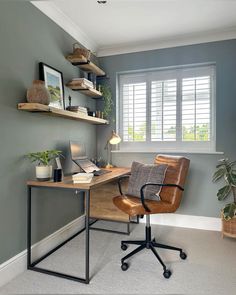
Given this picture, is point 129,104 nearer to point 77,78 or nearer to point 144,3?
point 77,78

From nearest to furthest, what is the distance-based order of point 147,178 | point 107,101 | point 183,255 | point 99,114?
1. point 183,255
2. point 147,178
3. point 99,114
4. point 107,101

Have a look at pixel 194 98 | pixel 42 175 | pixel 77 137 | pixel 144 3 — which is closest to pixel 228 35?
pixel 194 98

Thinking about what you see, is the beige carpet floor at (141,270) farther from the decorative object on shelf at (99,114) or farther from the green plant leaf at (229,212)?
the decorative object on shelf at (99,114)

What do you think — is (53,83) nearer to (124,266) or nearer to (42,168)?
(42,168)

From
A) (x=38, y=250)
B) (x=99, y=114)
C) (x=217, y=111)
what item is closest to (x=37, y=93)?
(x=99, y=114)

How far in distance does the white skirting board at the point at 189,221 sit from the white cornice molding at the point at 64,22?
8.46 feet

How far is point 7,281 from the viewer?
1854 millimetres

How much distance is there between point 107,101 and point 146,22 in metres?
1.15

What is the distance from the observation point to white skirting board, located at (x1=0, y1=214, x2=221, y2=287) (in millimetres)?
1891

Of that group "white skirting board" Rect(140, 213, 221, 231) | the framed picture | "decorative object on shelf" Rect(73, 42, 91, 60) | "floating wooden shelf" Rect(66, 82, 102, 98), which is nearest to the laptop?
the framed picture

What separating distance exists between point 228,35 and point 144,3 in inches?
49.3

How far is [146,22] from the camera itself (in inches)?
107

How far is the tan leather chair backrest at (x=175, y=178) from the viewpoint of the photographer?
90.2 inches

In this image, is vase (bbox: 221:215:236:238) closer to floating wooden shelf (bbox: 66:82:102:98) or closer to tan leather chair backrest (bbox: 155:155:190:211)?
tan leather chair backrest (bbox: 155:155:190:211)
